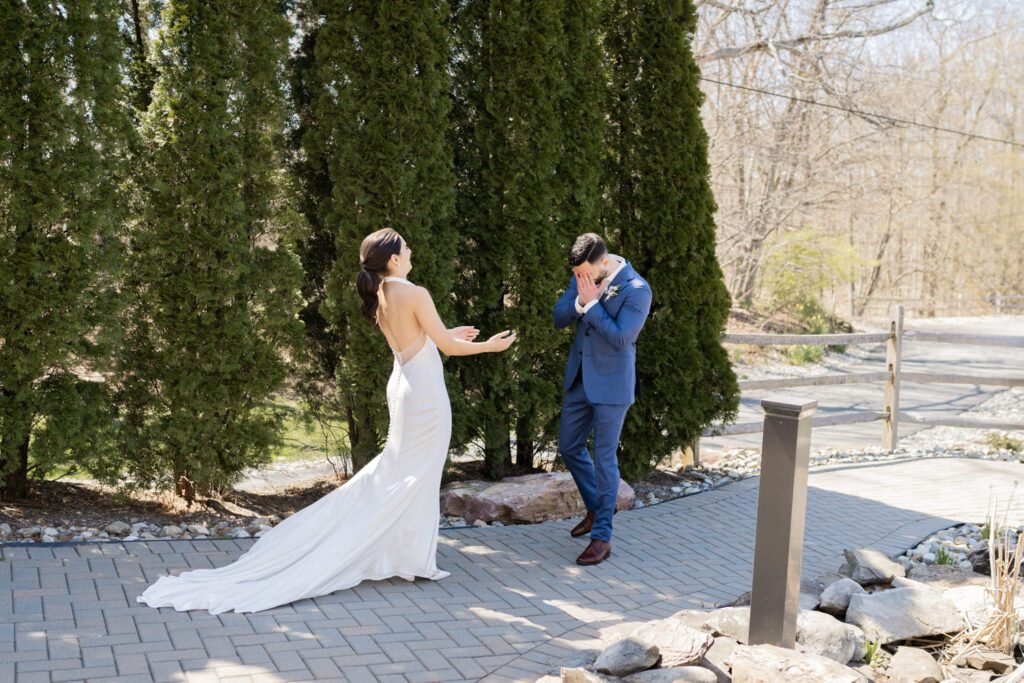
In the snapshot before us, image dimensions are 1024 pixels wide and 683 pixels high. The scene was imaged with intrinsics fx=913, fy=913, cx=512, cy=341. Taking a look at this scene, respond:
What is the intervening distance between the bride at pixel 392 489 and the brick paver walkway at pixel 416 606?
16 cm

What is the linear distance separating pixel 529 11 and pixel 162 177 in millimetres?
3020

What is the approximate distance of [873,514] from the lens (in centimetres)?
741

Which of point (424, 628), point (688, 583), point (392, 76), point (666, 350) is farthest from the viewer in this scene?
point (666, 350)

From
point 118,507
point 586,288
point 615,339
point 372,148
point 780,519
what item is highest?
point 372,148

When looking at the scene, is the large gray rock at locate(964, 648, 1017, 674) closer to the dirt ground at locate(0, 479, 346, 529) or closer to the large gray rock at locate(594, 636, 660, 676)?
the large gray rock at locate(594, 636, 660, 676)

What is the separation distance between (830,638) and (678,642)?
0.81 metres

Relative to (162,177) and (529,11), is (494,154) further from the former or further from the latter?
(162,177)

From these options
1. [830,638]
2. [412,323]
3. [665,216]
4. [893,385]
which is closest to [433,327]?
[412,323]

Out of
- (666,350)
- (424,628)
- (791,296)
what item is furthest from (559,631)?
(791,296)

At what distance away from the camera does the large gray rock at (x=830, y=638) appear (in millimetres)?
4109

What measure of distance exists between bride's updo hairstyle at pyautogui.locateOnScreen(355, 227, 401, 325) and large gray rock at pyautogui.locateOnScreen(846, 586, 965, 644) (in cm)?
304

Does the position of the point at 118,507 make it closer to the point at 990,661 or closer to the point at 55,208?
the point at 55,208

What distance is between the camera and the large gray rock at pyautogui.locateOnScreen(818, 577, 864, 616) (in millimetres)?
4723

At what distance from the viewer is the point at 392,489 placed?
5.05 m
